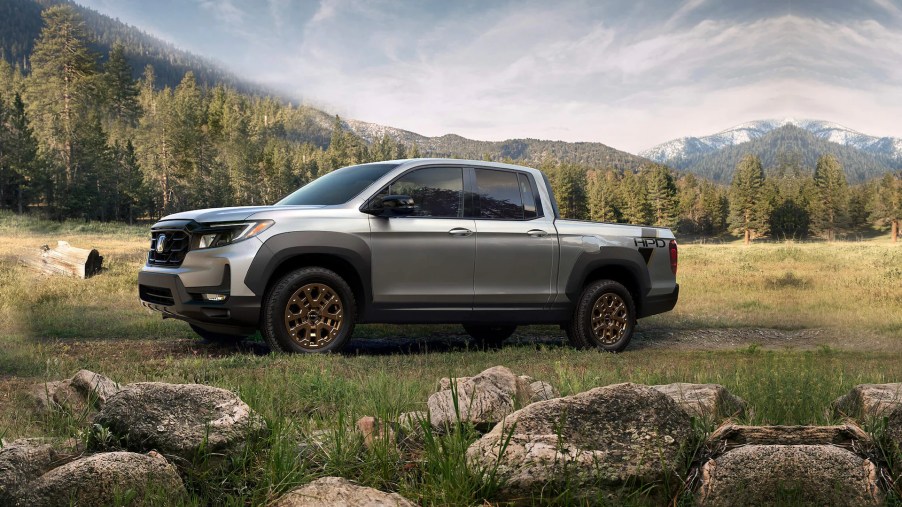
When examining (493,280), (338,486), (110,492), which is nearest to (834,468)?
(338,486)

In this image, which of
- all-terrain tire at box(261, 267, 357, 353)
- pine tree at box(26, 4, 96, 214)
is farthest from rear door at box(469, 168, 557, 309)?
pine tree at box(26, 4, 96, 214)

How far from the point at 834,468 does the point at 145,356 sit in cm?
730

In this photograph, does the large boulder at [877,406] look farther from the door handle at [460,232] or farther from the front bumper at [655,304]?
the front bumper at [655,304]

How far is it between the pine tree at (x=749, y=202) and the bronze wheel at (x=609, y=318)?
10024 centimetres

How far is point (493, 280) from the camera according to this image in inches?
357

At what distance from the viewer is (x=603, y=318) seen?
33.1 ft

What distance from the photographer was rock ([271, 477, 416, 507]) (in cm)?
309

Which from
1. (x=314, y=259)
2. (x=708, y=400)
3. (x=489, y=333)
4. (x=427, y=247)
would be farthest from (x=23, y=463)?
(x=489, y=333)

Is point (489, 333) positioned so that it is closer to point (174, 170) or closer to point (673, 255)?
point (673, 255)

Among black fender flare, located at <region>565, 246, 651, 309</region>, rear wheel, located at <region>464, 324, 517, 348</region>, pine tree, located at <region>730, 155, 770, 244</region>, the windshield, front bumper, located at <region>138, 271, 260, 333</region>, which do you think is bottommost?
rear wheel, located at <region>464, 324, 517, 348</region>

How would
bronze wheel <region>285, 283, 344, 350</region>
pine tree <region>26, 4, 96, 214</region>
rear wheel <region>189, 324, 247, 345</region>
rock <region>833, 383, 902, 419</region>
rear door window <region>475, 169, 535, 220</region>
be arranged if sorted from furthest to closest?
1. pine tree <region>26, 4, 96, 214</region>
2. rear wheel <region>189, 324, 247, 345</region>
3. rear door window <region>475, 169, 535, 220</region>
4. bronze wheel <region>285, 283, 344, 350</region>
5. rock <region>833, 383, 902, 419</region>

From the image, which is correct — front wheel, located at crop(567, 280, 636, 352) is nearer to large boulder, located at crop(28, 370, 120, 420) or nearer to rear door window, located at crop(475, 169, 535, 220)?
rear door window, located at crop(475, 169, 535, 220)

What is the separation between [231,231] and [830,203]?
11909 cm

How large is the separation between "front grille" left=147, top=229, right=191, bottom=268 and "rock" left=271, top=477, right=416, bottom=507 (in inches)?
218
